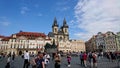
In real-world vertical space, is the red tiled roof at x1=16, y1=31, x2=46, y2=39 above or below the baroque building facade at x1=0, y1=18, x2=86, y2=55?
above

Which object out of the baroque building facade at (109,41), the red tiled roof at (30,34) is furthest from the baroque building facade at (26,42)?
the baroque building facade at (109,41)

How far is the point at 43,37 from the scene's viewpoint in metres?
101

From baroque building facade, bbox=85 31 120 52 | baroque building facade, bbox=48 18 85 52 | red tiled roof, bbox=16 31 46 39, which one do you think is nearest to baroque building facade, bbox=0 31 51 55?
red tiled roof, bbox=16 31 46 39

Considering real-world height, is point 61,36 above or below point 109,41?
above

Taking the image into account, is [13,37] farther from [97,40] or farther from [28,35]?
[97,40]

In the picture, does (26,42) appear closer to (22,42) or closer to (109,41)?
(22,42)

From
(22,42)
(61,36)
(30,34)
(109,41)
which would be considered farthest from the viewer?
(61,36)

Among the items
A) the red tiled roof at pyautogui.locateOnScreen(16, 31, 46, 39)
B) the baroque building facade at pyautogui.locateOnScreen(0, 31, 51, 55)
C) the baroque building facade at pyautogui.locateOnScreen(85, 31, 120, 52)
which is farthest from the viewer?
the baroque building facade at pyautogui.locateOnScreen(85, 31, 120, 52)

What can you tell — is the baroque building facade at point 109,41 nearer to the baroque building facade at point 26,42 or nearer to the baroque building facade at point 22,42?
the baroque building facade at point 26,42

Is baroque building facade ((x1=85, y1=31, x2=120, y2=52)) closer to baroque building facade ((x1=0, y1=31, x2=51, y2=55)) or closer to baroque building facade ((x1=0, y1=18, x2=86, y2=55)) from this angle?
baroque building facade ((x1=0, y1=18, x2=86, y2=55))

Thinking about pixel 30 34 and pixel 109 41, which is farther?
pixel 109 41

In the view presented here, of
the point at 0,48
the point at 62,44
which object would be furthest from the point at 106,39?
the point at 0,48

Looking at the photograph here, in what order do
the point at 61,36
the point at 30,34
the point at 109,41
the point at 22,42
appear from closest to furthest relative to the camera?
the point at 22,42, the point at 30,34, the point at 109,41, the point at 61,36

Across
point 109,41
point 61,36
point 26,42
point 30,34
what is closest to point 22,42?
point 26,42
